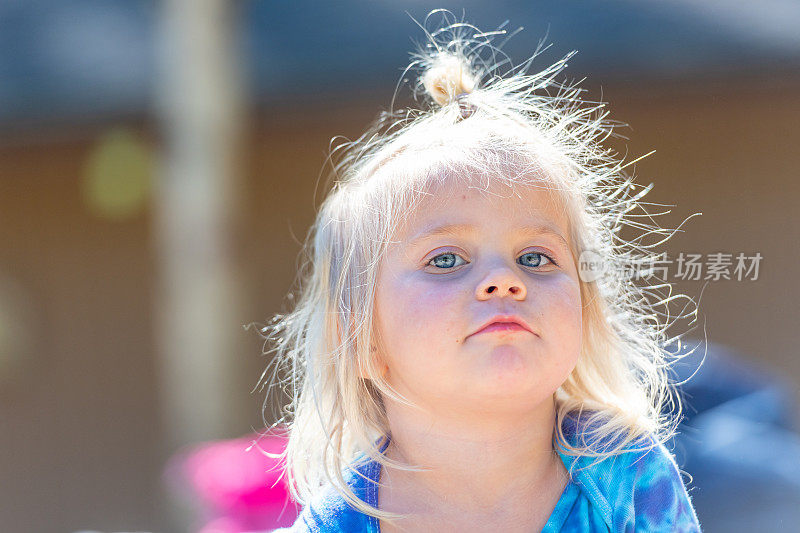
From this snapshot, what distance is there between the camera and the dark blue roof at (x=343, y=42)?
2.66 meters

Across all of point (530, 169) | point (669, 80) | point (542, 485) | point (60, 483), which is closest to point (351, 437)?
Result: point (542, 485)

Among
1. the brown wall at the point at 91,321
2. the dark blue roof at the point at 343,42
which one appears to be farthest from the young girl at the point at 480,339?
the brown wall at the point at 91,321

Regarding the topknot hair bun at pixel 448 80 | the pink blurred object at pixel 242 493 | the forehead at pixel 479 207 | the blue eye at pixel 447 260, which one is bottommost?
the pink blurred object at pixel 242 493

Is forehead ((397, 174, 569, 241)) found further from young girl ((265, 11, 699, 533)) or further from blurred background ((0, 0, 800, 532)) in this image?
blurred background ((0, 0, 800, 532))

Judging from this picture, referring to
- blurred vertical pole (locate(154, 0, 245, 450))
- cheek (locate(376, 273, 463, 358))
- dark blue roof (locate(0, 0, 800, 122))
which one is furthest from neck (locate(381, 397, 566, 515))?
blurred vertical pole (locate(154, 0, 245, 450))

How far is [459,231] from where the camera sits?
109cm

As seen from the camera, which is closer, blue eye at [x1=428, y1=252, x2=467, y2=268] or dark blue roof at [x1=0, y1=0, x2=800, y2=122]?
blue eye at [x1=428, y1=252, x2=467, y2=268]

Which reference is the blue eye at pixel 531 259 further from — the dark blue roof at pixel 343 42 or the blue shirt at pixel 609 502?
the dark blue roof at pixel 343 42

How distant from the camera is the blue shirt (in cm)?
108

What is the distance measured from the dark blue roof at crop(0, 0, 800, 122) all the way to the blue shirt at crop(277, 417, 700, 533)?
1676 millimetres

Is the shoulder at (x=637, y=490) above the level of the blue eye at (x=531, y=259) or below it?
below

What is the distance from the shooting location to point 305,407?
135 cm

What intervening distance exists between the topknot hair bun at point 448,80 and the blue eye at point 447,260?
31cm

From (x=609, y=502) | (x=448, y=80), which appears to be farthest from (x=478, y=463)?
(x=448, y=80)
